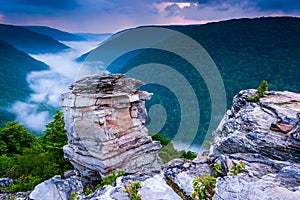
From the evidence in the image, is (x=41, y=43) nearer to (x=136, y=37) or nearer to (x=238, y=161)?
(x=136, y=37)

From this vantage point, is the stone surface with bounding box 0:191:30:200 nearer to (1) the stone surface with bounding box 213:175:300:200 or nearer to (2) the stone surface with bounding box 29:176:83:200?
(2) the stone surface with bounding box 29:176:83:200

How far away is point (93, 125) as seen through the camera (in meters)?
14.7

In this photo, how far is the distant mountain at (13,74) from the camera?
72562 mm

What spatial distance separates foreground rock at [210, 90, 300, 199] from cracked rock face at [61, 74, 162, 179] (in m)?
6.97

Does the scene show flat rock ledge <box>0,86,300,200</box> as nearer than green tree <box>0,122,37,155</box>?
Yes

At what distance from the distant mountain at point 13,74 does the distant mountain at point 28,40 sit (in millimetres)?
7044

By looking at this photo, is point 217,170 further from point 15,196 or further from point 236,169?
point 15,196

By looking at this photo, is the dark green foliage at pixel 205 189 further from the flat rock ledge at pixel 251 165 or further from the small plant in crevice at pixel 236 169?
the small plant in crevice at pixel 236 169

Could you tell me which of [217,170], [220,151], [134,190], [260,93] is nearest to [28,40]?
[260,93]

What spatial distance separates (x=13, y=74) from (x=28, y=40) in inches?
1363

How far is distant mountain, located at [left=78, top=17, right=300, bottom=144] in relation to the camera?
6072 centimetres

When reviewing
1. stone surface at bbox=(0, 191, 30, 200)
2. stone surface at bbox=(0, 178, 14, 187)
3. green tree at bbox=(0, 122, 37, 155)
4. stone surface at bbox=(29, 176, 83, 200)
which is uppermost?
stone surface at bbox=(29, 176, 83, 200)

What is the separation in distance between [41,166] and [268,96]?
607 inches

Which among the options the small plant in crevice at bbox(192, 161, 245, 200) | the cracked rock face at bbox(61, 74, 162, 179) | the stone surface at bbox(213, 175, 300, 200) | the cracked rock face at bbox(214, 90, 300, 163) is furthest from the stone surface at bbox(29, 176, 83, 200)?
the stone surface at bbox(213, 175, 300, 200)
